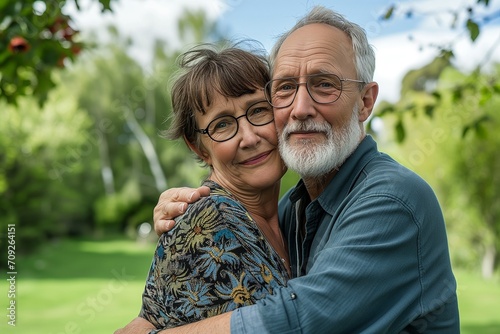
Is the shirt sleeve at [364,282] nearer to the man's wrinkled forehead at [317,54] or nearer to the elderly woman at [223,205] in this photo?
the elderly woman at [223,205]

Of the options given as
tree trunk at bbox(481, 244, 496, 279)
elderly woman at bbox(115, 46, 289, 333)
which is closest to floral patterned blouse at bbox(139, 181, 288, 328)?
elderly woman at bbox(115, 46, 289, 333)

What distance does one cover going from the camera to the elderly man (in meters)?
1.69

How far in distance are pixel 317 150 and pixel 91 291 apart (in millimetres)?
23127

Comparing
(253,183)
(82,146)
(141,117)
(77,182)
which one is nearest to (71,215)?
(77,182)

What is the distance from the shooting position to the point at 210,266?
1.78m

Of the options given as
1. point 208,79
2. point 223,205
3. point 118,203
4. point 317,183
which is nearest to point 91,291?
point 118,203

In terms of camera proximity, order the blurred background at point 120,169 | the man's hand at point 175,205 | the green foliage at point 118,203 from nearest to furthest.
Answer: the man's hand at point 175,205
the blurred background at point 120,169
the green foliage at point 118,203

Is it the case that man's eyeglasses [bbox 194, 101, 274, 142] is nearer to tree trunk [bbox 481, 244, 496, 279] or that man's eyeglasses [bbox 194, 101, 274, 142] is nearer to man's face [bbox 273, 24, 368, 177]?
man's face [bbox 273, 24, 368, 177]

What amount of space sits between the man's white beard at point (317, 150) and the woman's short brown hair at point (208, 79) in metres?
0.21

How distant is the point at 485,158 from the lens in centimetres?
1880

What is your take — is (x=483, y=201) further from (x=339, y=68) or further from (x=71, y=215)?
(x=71, y=215)

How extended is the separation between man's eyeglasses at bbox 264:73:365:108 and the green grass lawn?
32.9 ft

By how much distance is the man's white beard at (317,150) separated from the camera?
2141 mm

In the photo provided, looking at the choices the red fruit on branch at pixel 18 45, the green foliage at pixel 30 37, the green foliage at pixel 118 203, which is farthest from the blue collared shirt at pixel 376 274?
the green foliage at pixel 118 203
